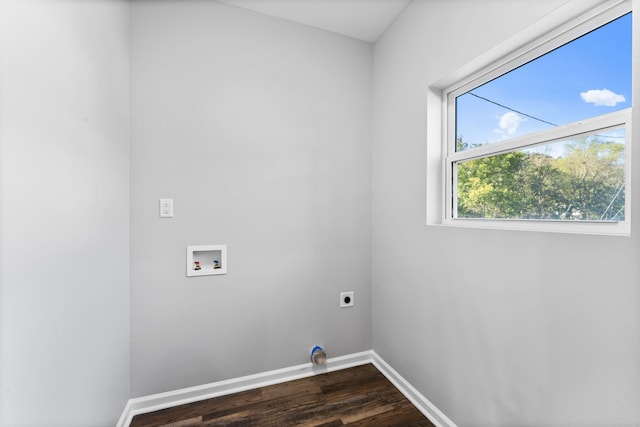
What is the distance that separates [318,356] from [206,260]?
3.26 feet

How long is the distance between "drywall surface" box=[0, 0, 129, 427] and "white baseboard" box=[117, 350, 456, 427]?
191mm

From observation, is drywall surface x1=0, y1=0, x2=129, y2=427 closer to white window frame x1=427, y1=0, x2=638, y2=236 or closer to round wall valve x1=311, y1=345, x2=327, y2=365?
round wall valve x1=311, y1=345, x2=327, y2=365

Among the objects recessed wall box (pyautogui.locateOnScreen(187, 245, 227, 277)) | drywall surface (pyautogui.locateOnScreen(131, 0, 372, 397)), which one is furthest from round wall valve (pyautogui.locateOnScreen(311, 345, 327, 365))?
recessed wall box (pyautogui.locateOnScreen(187, 245, 227, 277))

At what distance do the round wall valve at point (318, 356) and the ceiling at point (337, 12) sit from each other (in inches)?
90.0

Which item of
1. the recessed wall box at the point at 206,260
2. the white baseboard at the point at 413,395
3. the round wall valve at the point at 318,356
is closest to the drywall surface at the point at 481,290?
the white baseboard at the point at 413,395

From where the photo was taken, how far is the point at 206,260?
1624 mm

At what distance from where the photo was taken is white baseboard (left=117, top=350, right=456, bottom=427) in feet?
4.73

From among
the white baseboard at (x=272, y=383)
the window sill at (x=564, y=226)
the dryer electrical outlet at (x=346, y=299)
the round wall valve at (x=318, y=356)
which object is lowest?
the white baseboard at (x=272, y=383)

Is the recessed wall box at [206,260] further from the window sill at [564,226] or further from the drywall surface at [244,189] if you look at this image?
the window sill at [564,226]

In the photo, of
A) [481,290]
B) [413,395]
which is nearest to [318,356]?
[413,395]

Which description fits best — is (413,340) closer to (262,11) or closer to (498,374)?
(498,374)

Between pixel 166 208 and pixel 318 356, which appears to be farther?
pixel 318 356

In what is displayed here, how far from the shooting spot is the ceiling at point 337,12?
1.64m

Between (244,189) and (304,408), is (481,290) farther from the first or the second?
(244,189)
